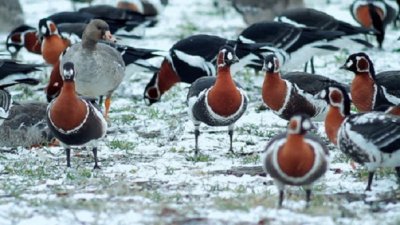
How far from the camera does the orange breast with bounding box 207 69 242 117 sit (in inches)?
385

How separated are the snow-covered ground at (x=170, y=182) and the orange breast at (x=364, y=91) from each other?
0.55 m

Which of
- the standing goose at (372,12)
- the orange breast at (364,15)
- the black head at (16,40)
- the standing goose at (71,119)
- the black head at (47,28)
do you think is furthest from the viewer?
the orange breast at (364,15)

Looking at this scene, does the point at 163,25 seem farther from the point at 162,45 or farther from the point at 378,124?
the point at 378,124

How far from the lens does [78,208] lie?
7105 millimetres

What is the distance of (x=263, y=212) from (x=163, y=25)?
40.3 feet

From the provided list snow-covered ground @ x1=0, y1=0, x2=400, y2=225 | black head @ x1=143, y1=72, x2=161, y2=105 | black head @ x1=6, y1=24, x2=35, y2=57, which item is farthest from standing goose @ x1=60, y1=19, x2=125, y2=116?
black head @ x1=6, y1=24, x2=35, y2=57

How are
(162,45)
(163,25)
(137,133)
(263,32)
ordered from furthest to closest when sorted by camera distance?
(163,25)
(162,45)
(263,32)
(137,133)

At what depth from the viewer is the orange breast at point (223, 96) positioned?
9.78 meters

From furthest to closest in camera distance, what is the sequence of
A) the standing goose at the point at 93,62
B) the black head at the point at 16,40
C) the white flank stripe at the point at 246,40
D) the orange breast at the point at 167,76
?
the black head at the point at 16,40 < the orange breast at the point at 167,76 < the white flank stripe at the point at 246,40 < the standing goose at the point at 93,62

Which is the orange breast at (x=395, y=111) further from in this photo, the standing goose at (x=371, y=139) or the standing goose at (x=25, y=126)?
the standing goose at (x=25, y=126)

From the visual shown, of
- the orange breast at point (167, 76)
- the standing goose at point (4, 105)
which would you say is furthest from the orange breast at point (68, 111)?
the orange breast at point (167, 76)

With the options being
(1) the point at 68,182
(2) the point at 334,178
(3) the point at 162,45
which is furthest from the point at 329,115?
(3) the point at 162,45

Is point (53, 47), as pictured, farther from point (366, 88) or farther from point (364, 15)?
point (366, 88)

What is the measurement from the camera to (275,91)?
410 inches
